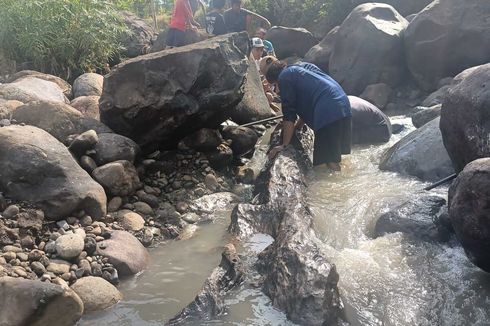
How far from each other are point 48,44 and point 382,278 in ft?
21.9

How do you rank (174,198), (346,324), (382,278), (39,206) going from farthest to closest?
(174,198), (39,206), (382,278), (346,324)

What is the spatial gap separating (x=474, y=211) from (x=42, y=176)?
141 inches

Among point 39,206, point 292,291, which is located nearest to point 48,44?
point 39,206

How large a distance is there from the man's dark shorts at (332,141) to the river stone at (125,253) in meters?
2.63

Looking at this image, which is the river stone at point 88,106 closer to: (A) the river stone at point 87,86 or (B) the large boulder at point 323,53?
(A) the river stone at point 87,86

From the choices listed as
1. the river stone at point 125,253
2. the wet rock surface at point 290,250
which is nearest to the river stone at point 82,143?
the river stone at point 125,253

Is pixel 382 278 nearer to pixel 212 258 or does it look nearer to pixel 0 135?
pixel 212 258

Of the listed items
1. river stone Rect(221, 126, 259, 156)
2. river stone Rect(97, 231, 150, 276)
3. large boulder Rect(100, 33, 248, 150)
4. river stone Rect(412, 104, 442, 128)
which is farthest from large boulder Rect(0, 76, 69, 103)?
river stone Rect(412, 104, 442, 128)

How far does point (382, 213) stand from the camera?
194 inches

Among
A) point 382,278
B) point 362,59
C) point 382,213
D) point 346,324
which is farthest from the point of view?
point 362,59

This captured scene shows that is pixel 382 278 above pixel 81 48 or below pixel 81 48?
below

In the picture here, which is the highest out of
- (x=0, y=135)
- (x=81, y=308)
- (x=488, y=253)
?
(x=0, y=135)

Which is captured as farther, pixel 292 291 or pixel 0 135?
pixel 0 135

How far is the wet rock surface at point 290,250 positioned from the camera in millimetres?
3252
